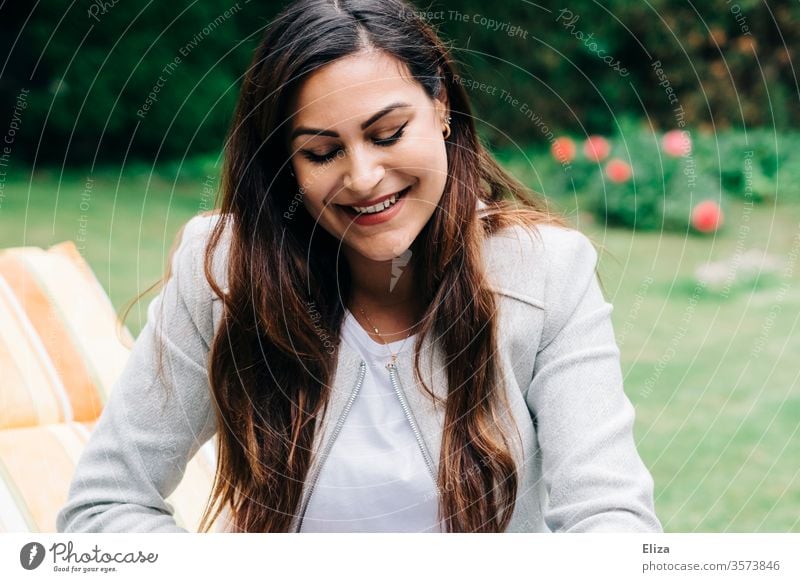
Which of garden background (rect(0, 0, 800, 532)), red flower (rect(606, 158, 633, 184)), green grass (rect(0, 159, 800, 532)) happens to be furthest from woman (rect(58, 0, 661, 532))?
red flower (rect(606, 158, 633, 184))

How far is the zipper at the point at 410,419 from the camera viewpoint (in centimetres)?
→ 127

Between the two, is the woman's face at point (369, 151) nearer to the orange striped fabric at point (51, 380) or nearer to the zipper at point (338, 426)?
the zipper at point (338, 426)

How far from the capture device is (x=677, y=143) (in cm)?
361

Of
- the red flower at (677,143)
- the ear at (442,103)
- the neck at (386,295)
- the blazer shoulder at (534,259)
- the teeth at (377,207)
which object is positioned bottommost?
the red flower at (677,143)

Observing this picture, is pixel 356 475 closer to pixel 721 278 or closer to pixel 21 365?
pixel 21 365

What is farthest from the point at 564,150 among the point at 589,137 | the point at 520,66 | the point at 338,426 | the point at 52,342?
the point at 338,426

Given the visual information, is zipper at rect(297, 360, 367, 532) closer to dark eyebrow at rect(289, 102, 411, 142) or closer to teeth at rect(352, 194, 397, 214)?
teeth at rect(352, 194, 397, 214)

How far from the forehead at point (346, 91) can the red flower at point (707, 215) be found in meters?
2.39

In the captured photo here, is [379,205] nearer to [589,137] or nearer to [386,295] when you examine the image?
[386,295]

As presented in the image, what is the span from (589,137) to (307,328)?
2499mm

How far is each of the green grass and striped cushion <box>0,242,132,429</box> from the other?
1.60 ft

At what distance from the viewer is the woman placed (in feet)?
3.98

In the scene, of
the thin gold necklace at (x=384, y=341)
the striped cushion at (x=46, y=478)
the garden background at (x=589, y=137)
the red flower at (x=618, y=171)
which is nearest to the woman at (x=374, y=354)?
the thin gold necklace at (x=384, y=341)
